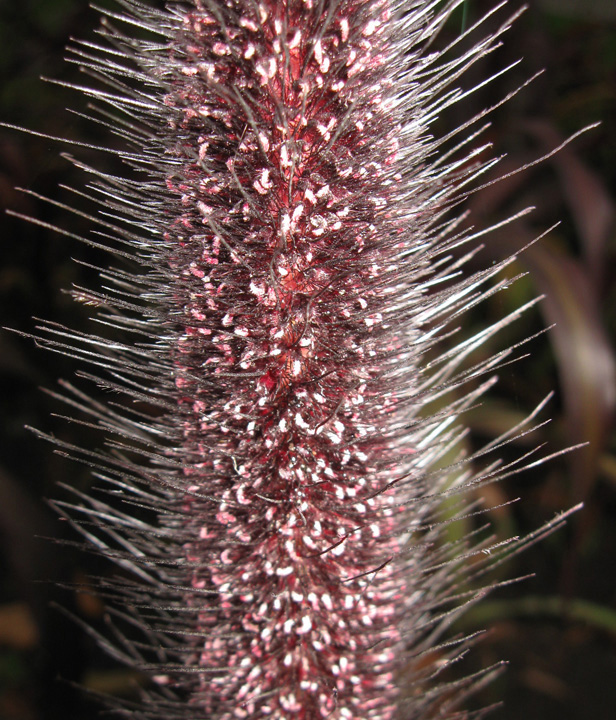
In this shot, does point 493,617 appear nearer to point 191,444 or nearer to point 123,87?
point 191,444

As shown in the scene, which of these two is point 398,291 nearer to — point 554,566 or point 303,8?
point 303,8

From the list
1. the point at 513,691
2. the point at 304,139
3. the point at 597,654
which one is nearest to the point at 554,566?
the point at 597,654

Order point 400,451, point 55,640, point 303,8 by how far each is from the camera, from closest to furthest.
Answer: point 303,8 → point 400,451 → point 55,640

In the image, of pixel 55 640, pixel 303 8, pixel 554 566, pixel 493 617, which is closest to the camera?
pixel 303 8

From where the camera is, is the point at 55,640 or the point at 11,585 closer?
the point at 55,640

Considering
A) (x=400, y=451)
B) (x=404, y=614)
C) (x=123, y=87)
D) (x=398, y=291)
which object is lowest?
(x=404, y=614)

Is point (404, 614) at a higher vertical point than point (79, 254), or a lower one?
lower

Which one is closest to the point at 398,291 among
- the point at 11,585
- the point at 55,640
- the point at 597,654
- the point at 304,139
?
the point at 304,139
